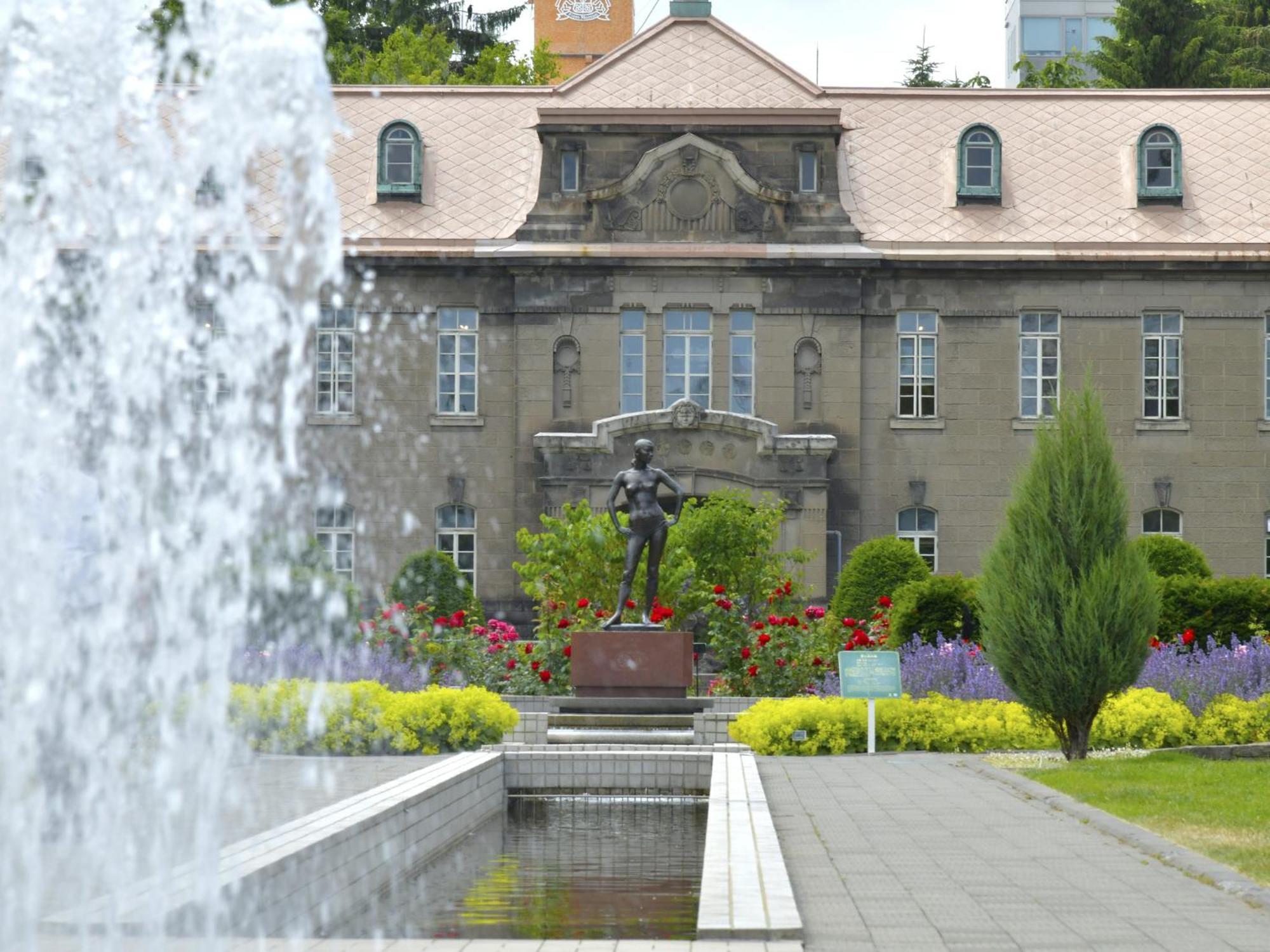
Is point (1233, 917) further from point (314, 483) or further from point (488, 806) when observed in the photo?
point (314, 483)

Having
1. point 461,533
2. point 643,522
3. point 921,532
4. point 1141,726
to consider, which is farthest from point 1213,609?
point 461,533

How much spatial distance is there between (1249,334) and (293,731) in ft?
79.0

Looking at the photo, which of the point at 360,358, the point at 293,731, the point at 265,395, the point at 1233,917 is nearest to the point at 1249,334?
the point at 360,358

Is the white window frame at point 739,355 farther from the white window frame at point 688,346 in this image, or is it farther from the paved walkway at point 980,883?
the paved walkway at point 980,883

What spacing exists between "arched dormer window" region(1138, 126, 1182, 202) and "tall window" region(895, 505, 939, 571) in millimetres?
7981

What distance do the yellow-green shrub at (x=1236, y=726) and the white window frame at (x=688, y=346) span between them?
17.0 m

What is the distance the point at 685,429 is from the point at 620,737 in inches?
565

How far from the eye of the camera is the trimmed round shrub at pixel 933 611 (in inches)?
1006

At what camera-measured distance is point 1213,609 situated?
25.3 meters

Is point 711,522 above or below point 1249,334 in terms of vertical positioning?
below

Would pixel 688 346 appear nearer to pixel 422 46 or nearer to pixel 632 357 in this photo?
pixel 632 357

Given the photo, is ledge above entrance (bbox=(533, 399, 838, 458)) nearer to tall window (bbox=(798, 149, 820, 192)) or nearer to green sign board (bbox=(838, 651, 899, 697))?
tall window (bbox=(798, 149, 820, 192))

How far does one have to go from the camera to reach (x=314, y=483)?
39.9 metres

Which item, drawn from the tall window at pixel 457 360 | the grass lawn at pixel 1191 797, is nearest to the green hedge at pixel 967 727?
the grass lawn at pixel 1191 797
